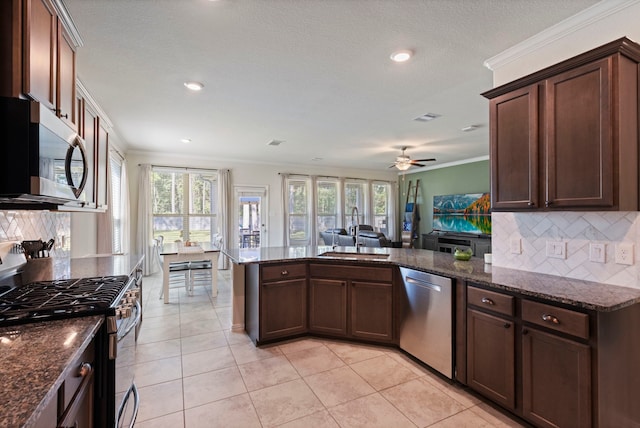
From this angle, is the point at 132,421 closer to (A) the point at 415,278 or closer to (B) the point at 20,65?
(B) the point at 20,65

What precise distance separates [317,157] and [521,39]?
499cm

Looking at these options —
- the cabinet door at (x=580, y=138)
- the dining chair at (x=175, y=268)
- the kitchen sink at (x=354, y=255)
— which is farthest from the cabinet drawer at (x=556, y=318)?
the dining chair at (x=175, y=268)

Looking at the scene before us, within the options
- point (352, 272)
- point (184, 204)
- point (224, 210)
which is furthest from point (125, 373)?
point (184, 204)

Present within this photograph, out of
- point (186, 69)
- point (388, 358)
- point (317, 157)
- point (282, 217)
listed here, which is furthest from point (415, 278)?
point (282, 217)

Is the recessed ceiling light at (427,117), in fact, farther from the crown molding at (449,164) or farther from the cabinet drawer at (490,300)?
the crown molding at (449,164)

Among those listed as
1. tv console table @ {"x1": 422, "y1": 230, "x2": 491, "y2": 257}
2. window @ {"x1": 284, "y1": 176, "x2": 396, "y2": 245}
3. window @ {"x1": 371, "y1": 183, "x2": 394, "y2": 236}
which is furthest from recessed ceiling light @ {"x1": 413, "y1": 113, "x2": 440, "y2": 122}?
window @ {"x1": 371, "y1": 183, "x2": 394, "y2": 236}

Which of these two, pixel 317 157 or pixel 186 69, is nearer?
pixel 186 69

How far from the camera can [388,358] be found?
2.74 metres

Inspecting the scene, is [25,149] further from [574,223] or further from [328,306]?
[574,223]

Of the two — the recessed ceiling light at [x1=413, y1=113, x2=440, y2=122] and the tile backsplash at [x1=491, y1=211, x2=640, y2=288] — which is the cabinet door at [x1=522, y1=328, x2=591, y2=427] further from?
the recessed ceiling light at [x1=413, y1=113, x2=440, y2=122]

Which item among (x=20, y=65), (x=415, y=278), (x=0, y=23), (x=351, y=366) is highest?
(x=0, y=23)

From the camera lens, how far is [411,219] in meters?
8.66

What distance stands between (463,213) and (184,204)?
20.9 feet

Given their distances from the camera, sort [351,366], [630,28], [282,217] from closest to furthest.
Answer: [630,28] < [351,366] < [282,217]
